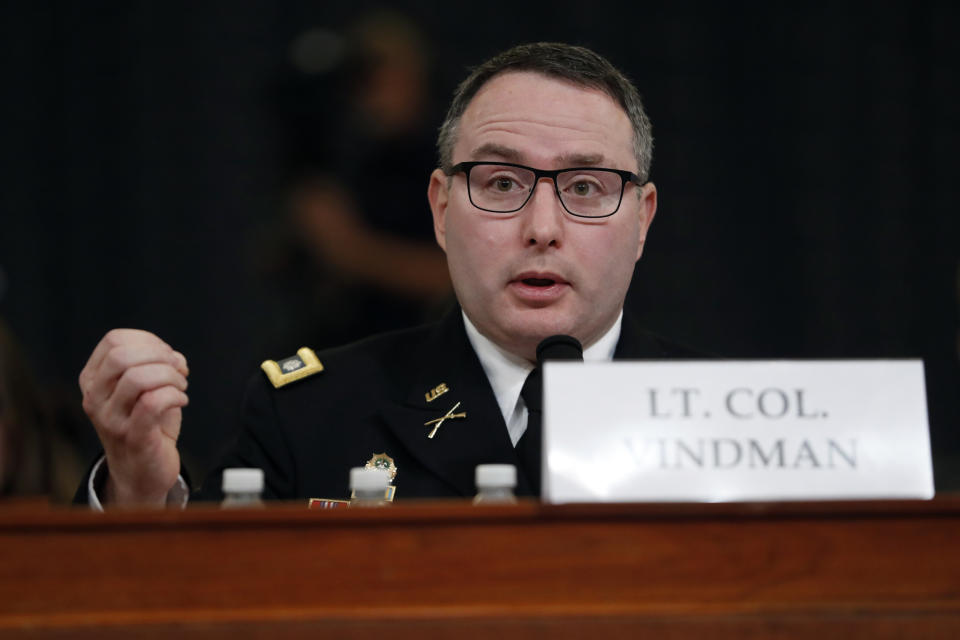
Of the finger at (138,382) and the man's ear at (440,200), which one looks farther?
the man's ear at (440,200)

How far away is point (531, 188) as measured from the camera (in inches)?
78.0

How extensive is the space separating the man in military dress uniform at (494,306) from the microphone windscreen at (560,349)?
0.24m

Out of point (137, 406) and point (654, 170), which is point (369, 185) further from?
point (137, 406)

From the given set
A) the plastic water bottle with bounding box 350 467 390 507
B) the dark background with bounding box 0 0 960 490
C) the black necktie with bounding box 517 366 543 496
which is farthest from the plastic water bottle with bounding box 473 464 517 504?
the dark background with bounding box 0 0 960 490

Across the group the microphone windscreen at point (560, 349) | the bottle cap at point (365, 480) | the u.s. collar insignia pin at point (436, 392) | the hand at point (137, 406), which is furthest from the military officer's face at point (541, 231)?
the bottle cap at point (365, 480)

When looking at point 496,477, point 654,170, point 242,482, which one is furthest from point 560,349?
point 654,170

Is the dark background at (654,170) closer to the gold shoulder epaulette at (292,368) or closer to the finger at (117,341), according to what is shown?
the gold shoulder epaulette at (292,368)

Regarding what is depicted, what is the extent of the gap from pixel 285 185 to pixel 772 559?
270cm

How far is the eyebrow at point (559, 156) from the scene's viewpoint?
1.96m

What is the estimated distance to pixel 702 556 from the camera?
117cm

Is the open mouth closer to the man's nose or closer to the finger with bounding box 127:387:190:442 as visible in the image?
the man's nose

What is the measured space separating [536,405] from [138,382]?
63 cm

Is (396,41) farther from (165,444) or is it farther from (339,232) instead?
(165,444)

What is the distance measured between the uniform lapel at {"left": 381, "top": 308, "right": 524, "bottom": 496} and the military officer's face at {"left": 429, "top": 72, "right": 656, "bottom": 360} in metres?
0.07
